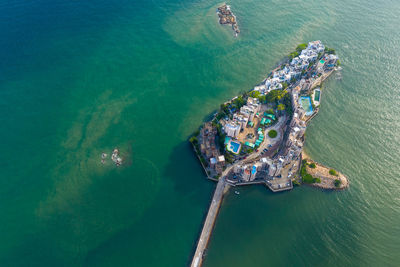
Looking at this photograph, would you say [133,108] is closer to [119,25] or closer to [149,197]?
[149,197]


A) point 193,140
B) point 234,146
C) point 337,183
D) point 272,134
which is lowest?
point 193,140

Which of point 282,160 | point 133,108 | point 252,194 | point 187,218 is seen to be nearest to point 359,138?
point 282,160

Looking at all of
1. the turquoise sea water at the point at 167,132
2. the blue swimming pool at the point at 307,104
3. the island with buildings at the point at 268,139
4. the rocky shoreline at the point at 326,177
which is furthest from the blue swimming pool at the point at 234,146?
the blue swimming pool at the point at 307,104

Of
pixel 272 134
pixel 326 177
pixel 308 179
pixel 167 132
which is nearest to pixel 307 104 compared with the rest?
pixel 272 134

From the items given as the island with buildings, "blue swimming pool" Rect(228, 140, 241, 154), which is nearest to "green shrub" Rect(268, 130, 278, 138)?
the island with buildings

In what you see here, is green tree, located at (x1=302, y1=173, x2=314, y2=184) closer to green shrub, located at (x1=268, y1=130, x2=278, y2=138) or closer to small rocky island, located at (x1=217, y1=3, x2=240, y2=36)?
green shrub, located at (x1=268, y1=130, x2=278, y2=138)

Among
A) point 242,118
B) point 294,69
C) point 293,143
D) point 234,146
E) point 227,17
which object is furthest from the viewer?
point 227,17

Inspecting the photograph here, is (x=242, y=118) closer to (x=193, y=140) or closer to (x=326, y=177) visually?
(x=193, y=140)
